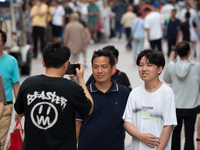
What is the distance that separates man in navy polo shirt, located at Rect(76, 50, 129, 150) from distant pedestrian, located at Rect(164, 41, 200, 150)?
165cm

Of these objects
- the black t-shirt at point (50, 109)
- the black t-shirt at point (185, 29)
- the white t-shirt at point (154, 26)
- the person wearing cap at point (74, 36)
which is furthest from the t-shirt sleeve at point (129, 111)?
the black t-shirt at point (185, 29)

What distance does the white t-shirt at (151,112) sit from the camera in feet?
13.2

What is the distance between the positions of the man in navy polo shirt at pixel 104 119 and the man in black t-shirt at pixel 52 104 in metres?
0.52

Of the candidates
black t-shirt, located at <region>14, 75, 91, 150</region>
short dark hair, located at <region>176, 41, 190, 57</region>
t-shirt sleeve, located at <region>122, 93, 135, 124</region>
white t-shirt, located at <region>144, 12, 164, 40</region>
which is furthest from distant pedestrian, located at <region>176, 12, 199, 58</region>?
black t-shirt, located at <region>14, 75, 91, 150</region>

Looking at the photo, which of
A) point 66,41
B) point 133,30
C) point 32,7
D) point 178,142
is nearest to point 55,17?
point 32,7

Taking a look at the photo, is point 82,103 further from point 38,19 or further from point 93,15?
point 93,15

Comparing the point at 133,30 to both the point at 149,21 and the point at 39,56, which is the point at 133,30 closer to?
the point at 149,21

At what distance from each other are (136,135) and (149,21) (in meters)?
11.3

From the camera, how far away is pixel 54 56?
142 inches

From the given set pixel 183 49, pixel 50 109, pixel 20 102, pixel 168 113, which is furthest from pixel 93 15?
pixel 50 109

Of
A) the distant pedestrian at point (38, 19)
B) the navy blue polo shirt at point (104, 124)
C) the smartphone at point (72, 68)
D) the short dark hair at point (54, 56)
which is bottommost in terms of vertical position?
the navy blue polo shirt at point (104, 124)

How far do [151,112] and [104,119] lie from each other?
421 mm

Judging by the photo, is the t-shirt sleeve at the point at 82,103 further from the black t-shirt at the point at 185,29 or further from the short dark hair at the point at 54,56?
the black t-shirt at the point at 185,29

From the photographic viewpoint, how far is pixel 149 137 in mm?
4000
